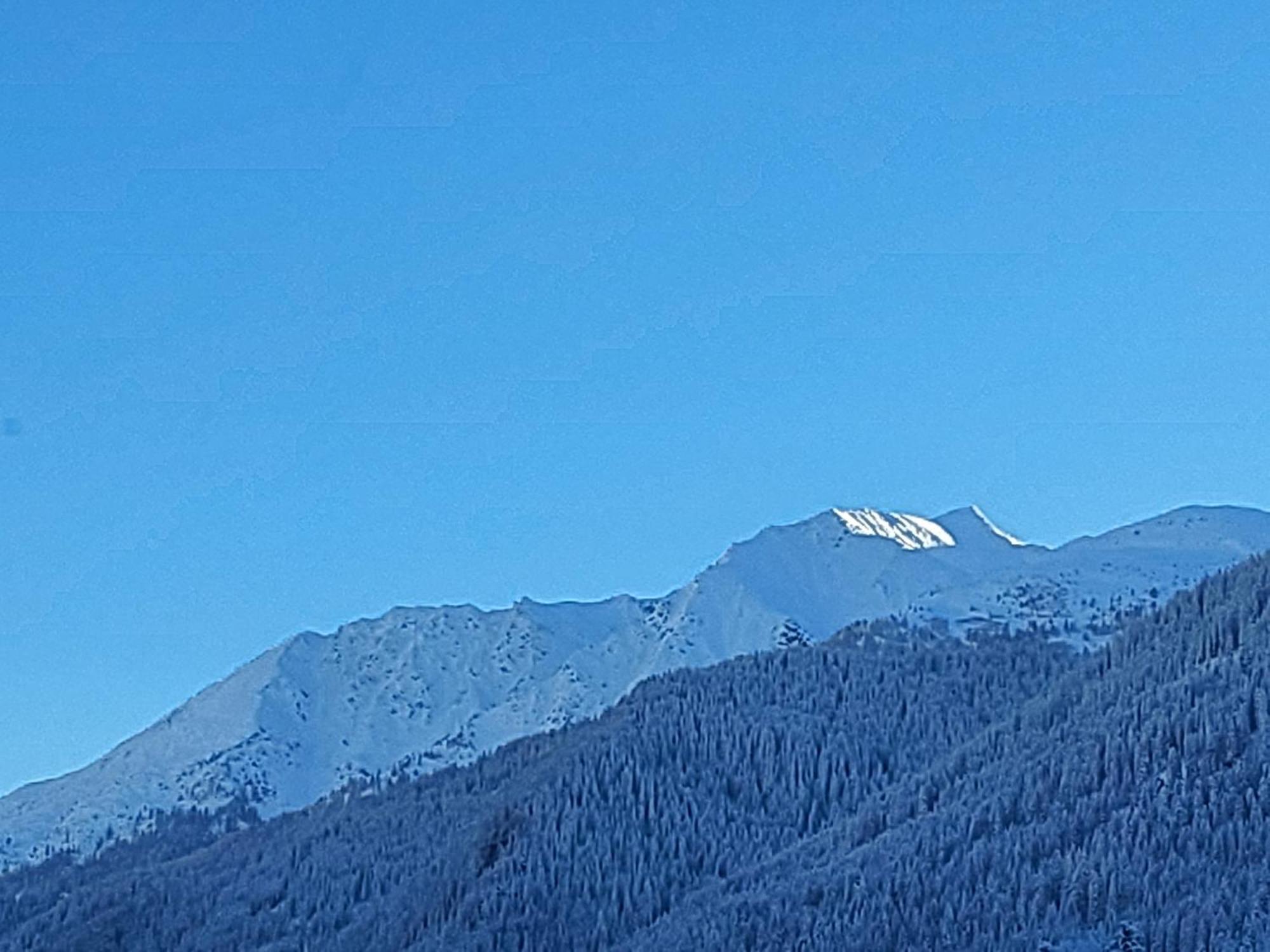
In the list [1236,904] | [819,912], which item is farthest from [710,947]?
[1236,904]

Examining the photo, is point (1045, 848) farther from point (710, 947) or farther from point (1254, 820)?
point (710, 947)

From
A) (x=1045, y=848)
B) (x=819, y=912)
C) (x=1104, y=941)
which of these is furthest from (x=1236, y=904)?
(x=819, y=912)

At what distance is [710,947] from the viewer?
19700 cm

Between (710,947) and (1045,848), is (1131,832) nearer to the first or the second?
(1045,848)

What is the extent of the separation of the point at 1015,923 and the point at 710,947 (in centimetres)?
3078

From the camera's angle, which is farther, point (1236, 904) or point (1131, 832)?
point (1131, 832)

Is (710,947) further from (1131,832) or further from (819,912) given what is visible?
(1131,832)

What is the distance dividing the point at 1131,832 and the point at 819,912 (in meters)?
30.7

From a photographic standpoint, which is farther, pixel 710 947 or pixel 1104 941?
pixel 710 947

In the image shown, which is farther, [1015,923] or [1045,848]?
[1045,848]

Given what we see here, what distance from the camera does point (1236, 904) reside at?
6905 inches

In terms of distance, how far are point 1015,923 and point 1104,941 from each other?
8.75 meters

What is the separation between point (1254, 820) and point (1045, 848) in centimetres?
1998

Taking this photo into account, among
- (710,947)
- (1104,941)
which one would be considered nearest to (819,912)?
(710,947)
